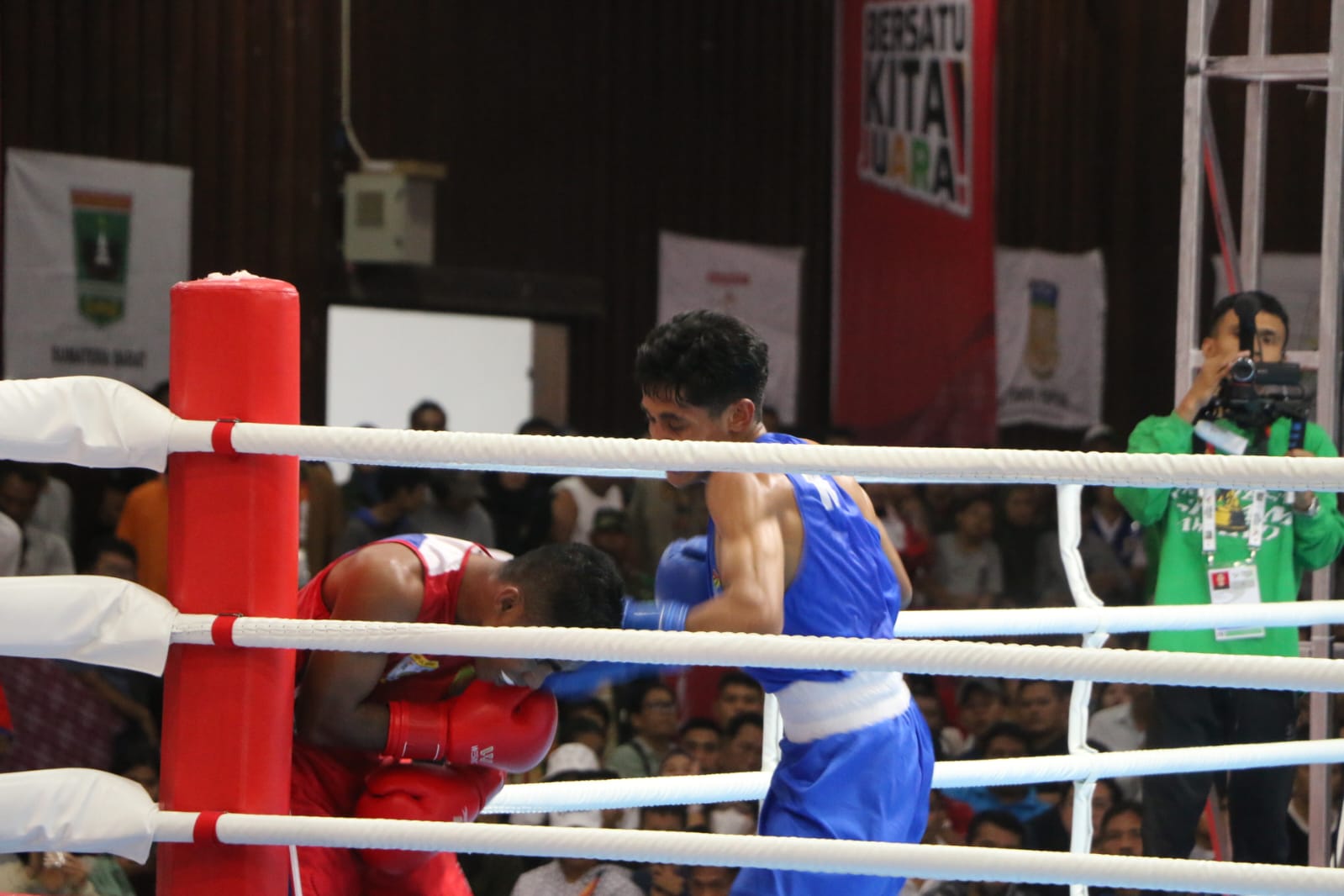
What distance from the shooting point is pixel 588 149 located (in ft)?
26.1

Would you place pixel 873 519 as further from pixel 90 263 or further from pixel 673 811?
pixel 90 263

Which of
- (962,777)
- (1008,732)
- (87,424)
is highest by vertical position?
(87,424)

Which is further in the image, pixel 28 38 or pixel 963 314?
pixel 963 314

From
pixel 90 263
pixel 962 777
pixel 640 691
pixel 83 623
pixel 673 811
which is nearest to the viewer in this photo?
pixel 83 623

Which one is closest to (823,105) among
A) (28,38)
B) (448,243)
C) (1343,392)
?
Answer: (448,243)

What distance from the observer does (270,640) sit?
149 centimetres

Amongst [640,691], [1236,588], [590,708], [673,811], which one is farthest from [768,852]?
[640,691]

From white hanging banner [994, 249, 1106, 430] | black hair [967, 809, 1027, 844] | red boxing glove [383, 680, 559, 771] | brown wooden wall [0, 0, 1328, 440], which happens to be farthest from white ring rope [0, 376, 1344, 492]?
white hanging banner [994, 249, 1106, 430]

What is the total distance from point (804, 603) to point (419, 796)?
19.5 inches

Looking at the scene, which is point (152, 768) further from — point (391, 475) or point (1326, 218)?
point (1326, 218)

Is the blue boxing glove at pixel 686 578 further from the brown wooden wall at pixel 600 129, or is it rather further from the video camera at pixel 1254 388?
the brown wooden wall at pixel 600 129

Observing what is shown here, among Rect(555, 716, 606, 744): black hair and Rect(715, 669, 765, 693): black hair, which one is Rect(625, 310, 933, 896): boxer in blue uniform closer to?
Rect(555, 716, 606, 744): black hair

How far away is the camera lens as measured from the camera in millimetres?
3137

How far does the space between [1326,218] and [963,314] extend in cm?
454
